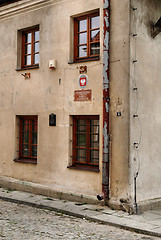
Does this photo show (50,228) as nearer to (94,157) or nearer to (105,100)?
(94,157)

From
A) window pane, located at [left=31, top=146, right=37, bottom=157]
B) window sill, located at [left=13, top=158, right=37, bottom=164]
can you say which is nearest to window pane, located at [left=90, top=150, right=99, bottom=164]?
window sill, located at [left=13, top=158, right=37, bottom=164]

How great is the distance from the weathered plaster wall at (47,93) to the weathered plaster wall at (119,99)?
51cm

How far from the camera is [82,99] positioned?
8.98 metres

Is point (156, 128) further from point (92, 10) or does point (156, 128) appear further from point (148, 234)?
point (92, 10)

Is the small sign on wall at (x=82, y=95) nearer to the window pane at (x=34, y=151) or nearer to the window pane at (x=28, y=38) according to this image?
the window pane at (x=34, y=151)

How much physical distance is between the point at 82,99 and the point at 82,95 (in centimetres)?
11

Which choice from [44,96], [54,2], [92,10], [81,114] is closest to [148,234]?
[81,114]

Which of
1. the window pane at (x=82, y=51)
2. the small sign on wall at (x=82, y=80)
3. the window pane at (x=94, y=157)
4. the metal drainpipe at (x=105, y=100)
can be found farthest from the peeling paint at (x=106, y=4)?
the window pane at (x=94, y=157)

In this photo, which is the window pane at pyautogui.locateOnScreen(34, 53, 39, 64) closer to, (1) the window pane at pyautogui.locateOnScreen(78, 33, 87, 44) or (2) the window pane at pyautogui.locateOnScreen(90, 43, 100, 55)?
(1) the window pane at pyautogui.locateOnScreen(78, 33, 87, 44)

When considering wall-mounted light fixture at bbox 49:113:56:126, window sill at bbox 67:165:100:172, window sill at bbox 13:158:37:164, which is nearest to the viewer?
window sill at bbox 67:165:100:172

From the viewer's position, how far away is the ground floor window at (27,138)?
1046 cm

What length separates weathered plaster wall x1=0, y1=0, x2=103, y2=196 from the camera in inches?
352

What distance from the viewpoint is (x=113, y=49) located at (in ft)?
27.1

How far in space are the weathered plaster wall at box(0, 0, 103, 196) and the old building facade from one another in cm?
3
